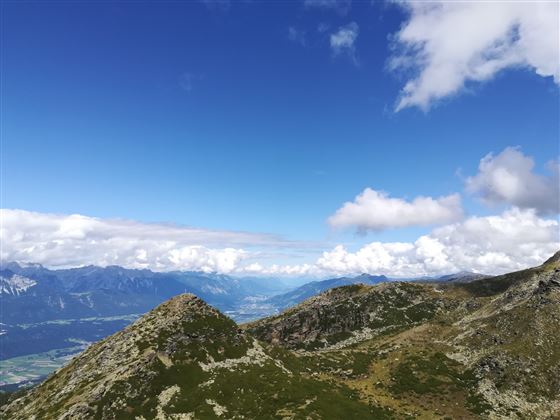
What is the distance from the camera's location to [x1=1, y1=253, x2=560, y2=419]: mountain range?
230ft

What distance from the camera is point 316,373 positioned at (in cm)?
8931

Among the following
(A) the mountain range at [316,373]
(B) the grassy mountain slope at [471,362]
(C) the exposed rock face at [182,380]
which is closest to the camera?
(C) the exposed rock face at [182,380]

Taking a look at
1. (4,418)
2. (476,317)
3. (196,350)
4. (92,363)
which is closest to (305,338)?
(476,317)

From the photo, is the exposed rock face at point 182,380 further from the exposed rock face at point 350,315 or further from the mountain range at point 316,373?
the exposed rock face at point 350,315

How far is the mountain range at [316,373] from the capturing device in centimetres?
7019

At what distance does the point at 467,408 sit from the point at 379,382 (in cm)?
1821

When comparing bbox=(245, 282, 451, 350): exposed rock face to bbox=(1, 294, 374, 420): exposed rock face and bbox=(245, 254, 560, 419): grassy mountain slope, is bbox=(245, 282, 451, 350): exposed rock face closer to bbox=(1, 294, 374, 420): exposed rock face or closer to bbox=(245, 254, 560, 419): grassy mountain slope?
bbox=(245, 254, 560, 419): grassy mountain slope

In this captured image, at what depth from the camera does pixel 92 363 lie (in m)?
88.2

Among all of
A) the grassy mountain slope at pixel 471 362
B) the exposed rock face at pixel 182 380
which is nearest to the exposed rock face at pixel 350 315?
the grassy mountain slope at pixel 471 362

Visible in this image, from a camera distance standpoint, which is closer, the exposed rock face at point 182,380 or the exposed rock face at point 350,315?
the exposed rock face at point 182,380

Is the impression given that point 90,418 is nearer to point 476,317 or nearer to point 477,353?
point 477,353

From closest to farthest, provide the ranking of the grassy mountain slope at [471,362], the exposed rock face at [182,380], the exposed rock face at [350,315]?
the exposed rock face at [182,380] → the grassy mountain slope at [471,362] → the exposed rock face at [350,315]

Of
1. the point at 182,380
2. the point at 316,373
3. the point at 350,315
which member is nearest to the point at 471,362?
the point at 316,373

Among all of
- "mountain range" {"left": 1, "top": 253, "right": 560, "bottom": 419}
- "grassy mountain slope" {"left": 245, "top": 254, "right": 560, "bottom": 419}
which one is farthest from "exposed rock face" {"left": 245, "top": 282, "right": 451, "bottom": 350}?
"mountain range" {"left": 1, "top": 253, "right": 560, "bottom": 419}
